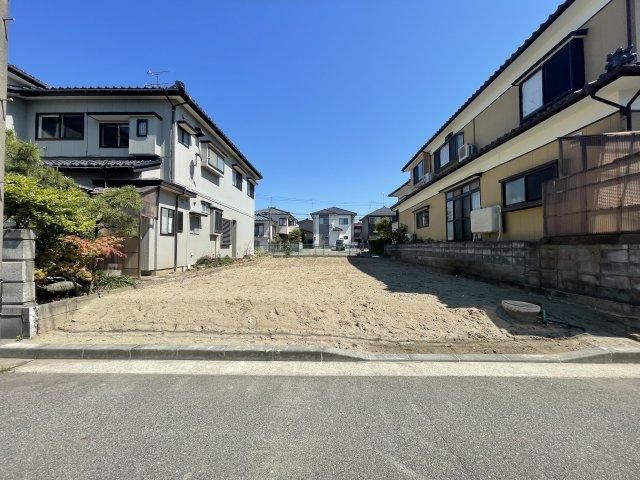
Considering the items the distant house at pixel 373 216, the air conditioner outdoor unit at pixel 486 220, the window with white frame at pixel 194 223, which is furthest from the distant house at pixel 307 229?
the air conditioner outdoor unit at pixel 486 220

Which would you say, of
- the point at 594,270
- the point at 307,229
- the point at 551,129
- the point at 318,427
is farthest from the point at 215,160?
the point at 307,229

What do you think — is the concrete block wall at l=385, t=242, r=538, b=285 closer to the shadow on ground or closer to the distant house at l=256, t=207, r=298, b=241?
the shadow on ground

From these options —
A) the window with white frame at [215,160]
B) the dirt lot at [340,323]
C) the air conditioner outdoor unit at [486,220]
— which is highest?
the window with white frame at [215,160]

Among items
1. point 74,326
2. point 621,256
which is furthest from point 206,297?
point 621,256

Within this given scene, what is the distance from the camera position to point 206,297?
6422 mm

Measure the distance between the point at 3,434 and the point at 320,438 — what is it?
2495 mm

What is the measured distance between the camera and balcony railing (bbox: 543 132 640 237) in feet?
16.5

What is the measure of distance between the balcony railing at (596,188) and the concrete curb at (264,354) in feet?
7.17

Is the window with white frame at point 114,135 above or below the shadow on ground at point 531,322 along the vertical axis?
above

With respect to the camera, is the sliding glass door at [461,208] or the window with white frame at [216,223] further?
the window with white frame at [216,223]

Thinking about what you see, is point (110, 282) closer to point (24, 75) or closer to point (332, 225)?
point (24, 75)

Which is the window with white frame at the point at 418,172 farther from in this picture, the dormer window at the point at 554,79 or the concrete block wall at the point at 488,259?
the dormer window at the point at 554,79

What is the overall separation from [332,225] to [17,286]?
55285 millimetres

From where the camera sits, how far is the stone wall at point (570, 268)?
4898 millimetres
